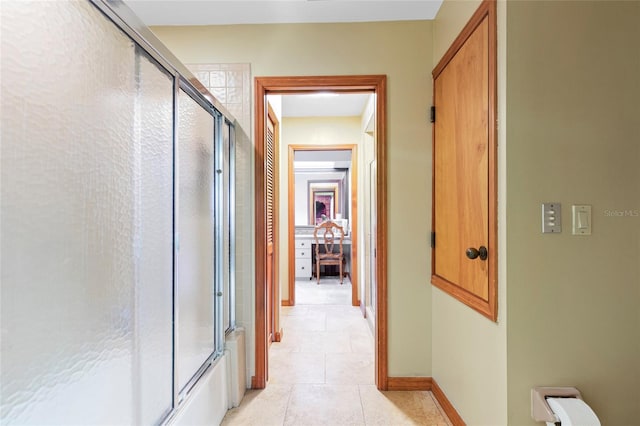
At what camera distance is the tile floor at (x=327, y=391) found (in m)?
1.85

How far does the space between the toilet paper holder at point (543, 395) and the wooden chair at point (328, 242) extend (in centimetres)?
441

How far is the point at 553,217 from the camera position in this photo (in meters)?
1.29

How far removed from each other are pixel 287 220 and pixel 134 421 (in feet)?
10.1

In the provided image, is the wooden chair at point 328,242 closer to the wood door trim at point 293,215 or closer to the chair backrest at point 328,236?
the chair backrest at point 328,236

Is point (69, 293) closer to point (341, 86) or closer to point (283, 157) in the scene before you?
point (341, 86)

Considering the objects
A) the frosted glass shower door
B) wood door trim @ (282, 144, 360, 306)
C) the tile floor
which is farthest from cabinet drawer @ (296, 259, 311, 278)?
the frosted glass shower door

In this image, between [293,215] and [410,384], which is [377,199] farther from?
[293,215]

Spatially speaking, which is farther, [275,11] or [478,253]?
[275,11]

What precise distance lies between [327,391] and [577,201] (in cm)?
175

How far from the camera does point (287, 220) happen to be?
4113 mm

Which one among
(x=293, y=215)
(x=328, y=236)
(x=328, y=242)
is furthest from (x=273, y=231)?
(x=328, y=236)

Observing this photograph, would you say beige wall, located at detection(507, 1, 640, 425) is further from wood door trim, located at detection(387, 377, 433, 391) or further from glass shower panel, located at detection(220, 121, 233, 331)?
glass shower panel, located at detection(220, 121, 233, 331)

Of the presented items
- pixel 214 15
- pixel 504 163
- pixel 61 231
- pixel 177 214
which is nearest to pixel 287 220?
pixel 214 15

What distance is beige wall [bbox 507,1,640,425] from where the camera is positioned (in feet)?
4.19
